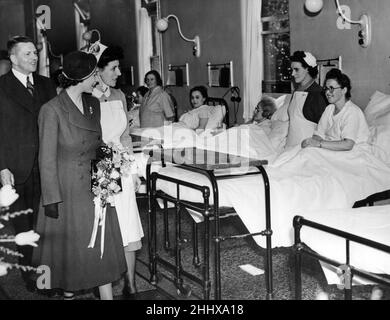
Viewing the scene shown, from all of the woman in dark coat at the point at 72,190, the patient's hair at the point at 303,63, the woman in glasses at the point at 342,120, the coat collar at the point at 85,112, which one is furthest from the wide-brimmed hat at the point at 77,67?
the patient's hair at the point at 303,63

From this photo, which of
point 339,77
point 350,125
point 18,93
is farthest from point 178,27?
point 18,93

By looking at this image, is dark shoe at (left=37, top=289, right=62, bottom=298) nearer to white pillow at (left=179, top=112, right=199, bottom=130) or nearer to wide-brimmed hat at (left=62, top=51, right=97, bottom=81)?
wide-brimmed hat at (left=62, top=51, right=97, bottom=81)

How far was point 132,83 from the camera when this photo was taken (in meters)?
10.6

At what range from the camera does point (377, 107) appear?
482cm

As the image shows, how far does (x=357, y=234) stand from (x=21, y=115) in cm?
230

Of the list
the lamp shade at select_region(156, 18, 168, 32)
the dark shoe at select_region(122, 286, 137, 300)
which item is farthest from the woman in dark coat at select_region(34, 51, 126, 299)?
the lamp shade at select_region(156, 18, 168, 32)

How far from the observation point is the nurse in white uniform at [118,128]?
3488 mm

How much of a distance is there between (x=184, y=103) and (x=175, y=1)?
162 centimetres

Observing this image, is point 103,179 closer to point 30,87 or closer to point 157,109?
point 30,87

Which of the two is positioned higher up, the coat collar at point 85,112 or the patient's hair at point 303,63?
the patient's hair at point 303,63

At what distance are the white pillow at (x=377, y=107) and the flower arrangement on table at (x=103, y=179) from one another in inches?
99.5

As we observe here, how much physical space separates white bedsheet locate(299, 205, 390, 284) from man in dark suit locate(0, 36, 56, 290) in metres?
1.94

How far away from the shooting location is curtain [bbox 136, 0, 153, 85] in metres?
9.96

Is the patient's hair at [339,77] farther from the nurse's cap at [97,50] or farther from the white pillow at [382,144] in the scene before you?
the nurse's cap at [97,50]
